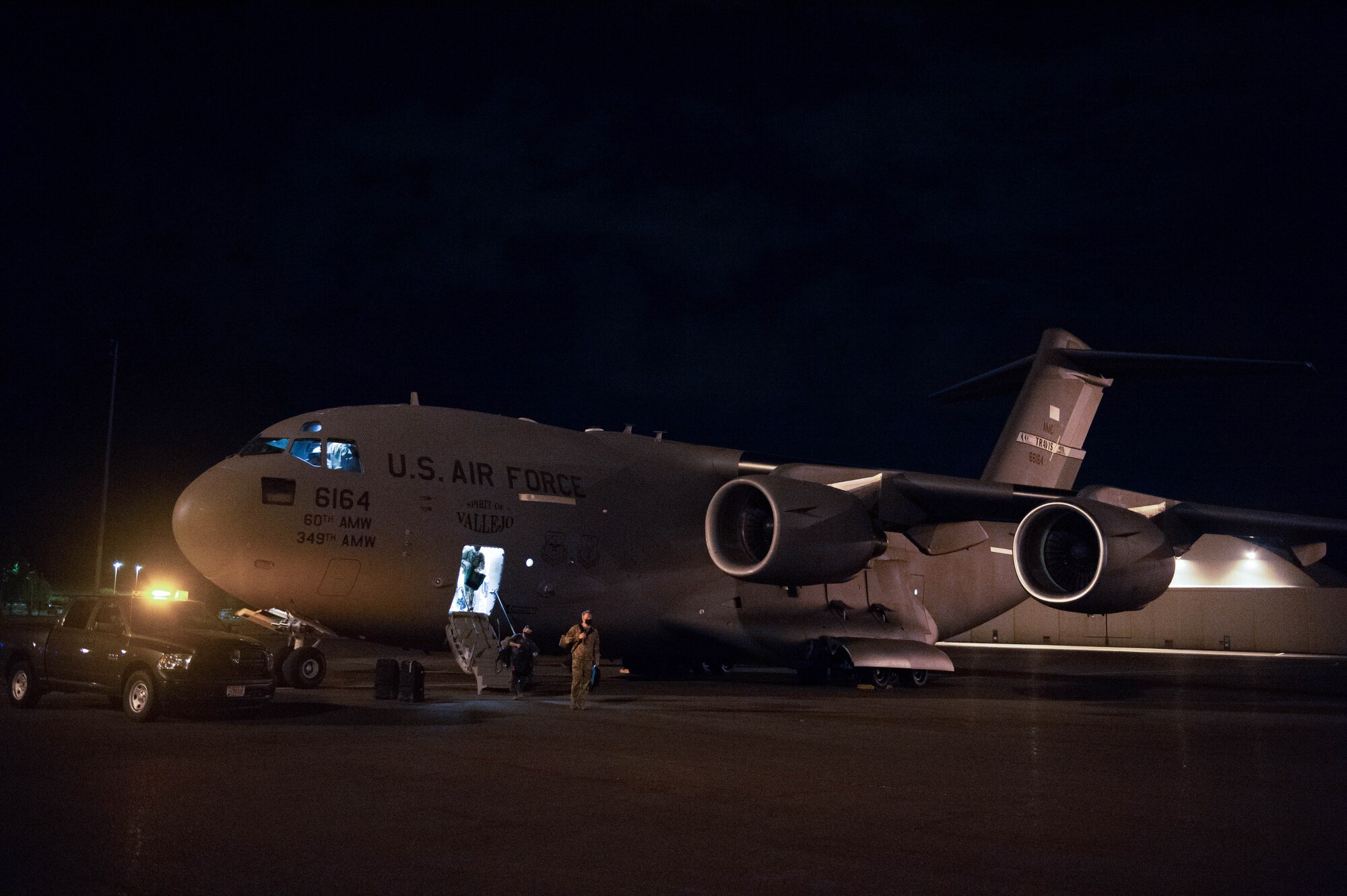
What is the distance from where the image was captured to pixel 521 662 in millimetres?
15234

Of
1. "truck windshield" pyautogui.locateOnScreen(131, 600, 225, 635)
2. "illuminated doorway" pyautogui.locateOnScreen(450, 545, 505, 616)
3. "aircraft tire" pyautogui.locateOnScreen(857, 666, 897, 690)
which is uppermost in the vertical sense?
"illuminated doorway" pyautogui.locateOnScreen(450, 545, 505, 616)

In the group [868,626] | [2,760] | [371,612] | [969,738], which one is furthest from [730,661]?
[2,760]

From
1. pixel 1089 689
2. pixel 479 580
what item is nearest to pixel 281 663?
pixel 479 580

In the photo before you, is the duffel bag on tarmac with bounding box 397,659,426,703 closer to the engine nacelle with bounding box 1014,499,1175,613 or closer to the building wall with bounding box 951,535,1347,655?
the engine nacelle with bounding box 1014,499,1175,613

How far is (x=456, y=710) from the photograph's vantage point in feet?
44.1

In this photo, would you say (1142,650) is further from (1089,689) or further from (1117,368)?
(1089,689)

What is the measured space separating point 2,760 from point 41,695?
199 inches

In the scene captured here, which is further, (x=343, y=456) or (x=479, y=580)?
(x=479, y=580)

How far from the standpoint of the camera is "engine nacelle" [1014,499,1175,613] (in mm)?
15812

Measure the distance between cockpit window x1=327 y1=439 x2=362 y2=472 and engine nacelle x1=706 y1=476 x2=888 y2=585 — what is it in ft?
17.3

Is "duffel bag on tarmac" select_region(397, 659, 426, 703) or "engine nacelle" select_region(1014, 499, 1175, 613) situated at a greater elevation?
"engine nacelle" select_region(1014, 499, 1175, 613)

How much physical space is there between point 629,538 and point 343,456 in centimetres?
472

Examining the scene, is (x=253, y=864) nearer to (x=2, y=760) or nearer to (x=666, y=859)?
(x=666, y=859)

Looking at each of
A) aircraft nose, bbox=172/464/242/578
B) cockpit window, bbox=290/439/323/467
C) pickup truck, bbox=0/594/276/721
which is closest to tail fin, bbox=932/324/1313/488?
cockpit window, bbox=290/439/323/467
